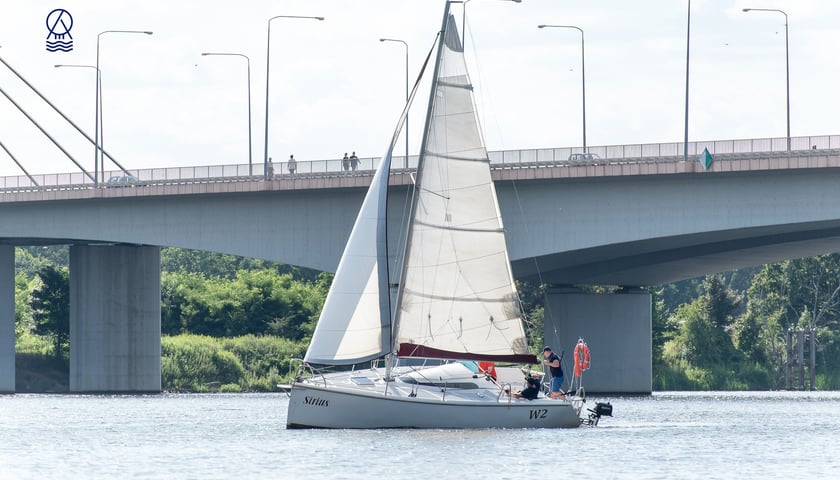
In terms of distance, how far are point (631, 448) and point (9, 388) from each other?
5226cm

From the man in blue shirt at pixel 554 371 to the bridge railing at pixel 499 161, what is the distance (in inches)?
807

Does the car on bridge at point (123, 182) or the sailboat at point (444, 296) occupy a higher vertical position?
the car on bridge at point (123, 182)

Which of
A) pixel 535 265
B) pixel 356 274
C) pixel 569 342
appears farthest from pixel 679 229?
pixel 356 274

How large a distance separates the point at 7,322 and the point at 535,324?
40.3 metres

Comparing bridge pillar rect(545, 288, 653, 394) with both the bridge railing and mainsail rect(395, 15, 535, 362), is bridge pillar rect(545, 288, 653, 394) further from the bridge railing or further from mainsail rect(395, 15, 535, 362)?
mainsail rect(395, 15, 535, 362)

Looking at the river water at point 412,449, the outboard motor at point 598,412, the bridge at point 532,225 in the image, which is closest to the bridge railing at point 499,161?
the bridge at point 532,225

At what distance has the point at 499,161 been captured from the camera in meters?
77.0

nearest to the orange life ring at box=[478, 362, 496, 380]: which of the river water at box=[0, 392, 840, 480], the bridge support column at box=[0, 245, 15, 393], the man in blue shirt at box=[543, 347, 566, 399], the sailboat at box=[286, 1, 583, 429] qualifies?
the sailboat at box=[286, 1, 583, 429]

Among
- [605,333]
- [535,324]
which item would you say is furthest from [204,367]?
[535,324]

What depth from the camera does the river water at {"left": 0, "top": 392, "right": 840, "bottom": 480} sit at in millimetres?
43062

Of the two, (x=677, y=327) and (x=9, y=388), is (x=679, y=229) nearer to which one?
(x=9, y=388)

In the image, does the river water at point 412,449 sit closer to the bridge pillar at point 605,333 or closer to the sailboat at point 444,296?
the sailboat at point 444,296

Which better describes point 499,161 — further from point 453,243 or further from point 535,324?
point 535,324

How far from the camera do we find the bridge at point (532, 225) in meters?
72.2
